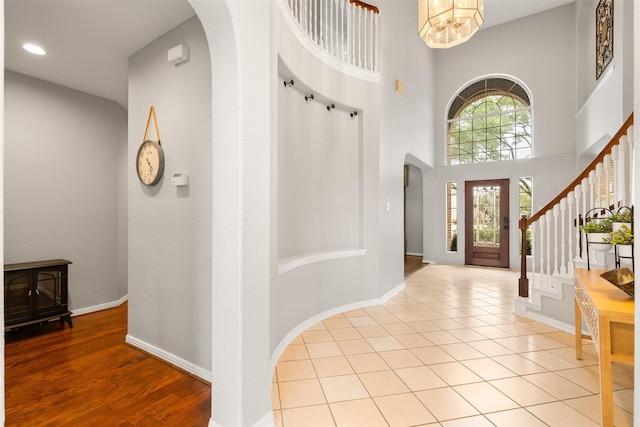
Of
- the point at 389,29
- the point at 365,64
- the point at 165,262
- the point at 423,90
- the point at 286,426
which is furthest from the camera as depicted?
the point at 423,90

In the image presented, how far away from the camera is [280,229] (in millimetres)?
3109

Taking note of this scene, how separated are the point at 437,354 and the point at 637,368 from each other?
174 cm

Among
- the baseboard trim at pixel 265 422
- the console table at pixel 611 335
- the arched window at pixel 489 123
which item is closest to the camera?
the console table at pixel 611 335

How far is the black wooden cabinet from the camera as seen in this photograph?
3154 mm

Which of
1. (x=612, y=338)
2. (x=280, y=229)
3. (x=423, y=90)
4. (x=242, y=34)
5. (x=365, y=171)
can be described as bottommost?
(x=612, y=338)

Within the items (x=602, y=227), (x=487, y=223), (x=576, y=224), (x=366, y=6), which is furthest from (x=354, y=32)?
(x=487, y=223)

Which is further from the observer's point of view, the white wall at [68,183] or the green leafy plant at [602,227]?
the white wall at [68,183]

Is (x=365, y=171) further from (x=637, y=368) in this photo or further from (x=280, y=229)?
(x=637, y=368)

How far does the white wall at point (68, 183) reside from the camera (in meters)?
3.48

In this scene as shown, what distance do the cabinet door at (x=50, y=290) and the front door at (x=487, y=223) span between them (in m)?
7.53

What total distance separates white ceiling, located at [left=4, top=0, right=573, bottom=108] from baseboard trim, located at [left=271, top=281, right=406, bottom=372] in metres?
2.90

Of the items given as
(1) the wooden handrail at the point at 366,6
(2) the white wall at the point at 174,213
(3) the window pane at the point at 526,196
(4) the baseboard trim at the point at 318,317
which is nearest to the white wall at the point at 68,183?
(2) the white wall at the point at 174,213

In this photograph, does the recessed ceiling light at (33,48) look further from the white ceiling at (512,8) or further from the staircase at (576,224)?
the white ceiling at (512,8)

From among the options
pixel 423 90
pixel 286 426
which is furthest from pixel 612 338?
pixel 423 90
